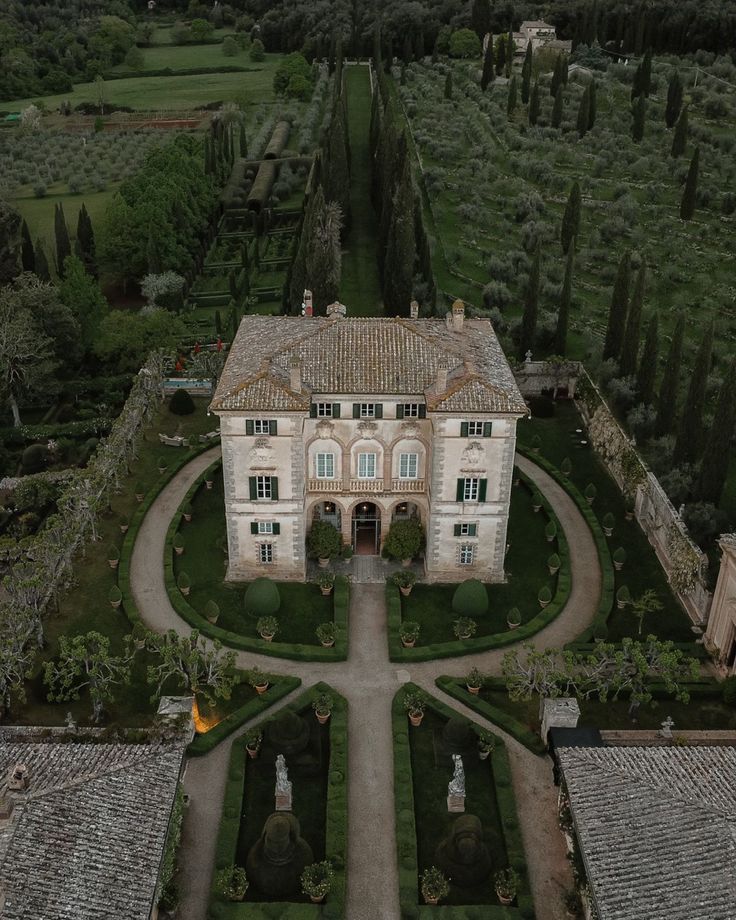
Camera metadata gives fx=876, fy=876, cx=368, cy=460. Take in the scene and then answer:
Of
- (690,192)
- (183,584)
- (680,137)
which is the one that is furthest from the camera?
(680,137)

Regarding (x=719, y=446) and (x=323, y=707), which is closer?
(x=323, y=707)

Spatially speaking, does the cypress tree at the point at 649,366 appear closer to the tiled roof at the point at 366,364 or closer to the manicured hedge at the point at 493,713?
the tiled roof at the point at 366,364

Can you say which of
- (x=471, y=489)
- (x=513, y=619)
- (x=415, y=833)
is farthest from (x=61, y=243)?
(x=415, y=833)

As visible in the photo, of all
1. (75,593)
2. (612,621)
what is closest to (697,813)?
(612,621)

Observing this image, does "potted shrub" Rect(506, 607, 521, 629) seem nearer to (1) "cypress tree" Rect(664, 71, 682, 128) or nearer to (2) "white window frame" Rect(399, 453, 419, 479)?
(2) "white window frame" Rect(399, 453, 419, 479)

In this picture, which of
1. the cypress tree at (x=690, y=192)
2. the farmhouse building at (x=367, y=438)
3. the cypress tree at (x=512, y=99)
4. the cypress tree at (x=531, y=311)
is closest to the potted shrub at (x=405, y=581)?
the farmhouse building at (x=367, y=438)

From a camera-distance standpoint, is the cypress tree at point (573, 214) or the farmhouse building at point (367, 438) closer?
the farmhouse building at point (367, 438)

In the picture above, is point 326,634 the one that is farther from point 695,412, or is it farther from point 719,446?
point 695,412
